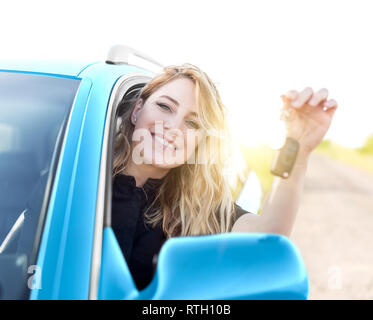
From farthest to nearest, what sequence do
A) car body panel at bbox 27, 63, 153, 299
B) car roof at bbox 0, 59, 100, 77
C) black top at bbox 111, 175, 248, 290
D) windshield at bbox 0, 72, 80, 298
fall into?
car roof at bbox 0, 59, 100, 77
black top at bbox 111, 175, 248, 290
windshield at bbox 0, 72, 80, 298
car body panel at bbox 27, 63, 153, 299

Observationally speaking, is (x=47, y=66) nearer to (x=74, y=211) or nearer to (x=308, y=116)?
(x=74, y=211)

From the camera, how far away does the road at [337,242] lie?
186 inches

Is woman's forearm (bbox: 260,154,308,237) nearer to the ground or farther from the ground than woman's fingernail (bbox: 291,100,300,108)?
nearer to the ground

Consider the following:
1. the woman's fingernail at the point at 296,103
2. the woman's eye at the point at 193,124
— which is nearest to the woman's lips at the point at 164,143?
the woman's eye at the point at 193,124

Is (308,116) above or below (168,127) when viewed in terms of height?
above

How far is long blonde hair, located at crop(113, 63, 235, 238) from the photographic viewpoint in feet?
6.84

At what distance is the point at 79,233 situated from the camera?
132 centimetres

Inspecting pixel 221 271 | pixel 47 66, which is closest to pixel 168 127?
pixel 47 66

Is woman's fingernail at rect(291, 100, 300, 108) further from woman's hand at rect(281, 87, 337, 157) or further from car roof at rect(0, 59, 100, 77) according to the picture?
car roof at rect(0, 59, 100, 77)

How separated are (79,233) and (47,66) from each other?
90 centimetres

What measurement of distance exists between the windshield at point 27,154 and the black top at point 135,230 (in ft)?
1.23

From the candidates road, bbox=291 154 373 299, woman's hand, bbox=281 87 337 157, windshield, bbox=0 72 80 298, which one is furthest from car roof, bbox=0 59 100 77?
road, bbox=291 154 373 299
